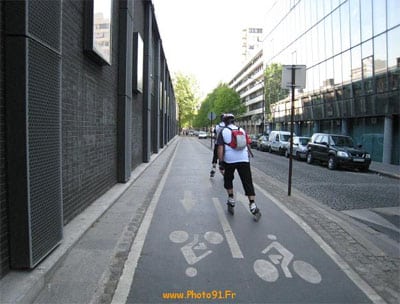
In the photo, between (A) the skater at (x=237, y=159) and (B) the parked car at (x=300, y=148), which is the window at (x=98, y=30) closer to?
(A) the skater at (x=237, y=159)

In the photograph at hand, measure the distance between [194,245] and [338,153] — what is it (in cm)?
1511

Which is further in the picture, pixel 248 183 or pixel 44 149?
pixel 248 183

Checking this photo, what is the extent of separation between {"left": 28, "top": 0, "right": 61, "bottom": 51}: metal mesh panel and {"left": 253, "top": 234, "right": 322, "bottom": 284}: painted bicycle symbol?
3430 millimetres

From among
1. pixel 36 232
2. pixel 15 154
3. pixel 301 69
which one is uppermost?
pixel 301 69

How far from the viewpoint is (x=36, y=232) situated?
4.30 metres

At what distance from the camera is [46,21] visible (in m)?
4.50

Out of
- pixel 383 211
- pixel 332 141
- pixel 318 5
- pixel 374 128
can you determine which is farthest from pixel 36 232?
pixel 318 5

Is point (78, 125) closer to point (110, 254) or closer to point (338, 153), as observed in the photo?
point (110, 254)

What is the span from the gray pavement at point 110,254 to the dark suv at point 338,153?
1033 cm

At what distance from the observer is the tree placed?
302 ft

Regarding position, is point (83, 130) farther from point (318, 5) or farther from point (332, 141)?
point (318, 5)

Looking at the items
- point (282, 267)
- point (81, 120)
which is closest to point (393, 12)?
point (81, 120)

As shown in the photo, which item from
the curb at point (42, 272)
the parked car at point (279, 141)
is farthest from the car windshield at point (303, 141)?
the curb at point (42, 272)

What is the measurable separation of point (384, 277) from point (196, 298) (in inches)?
86.9
